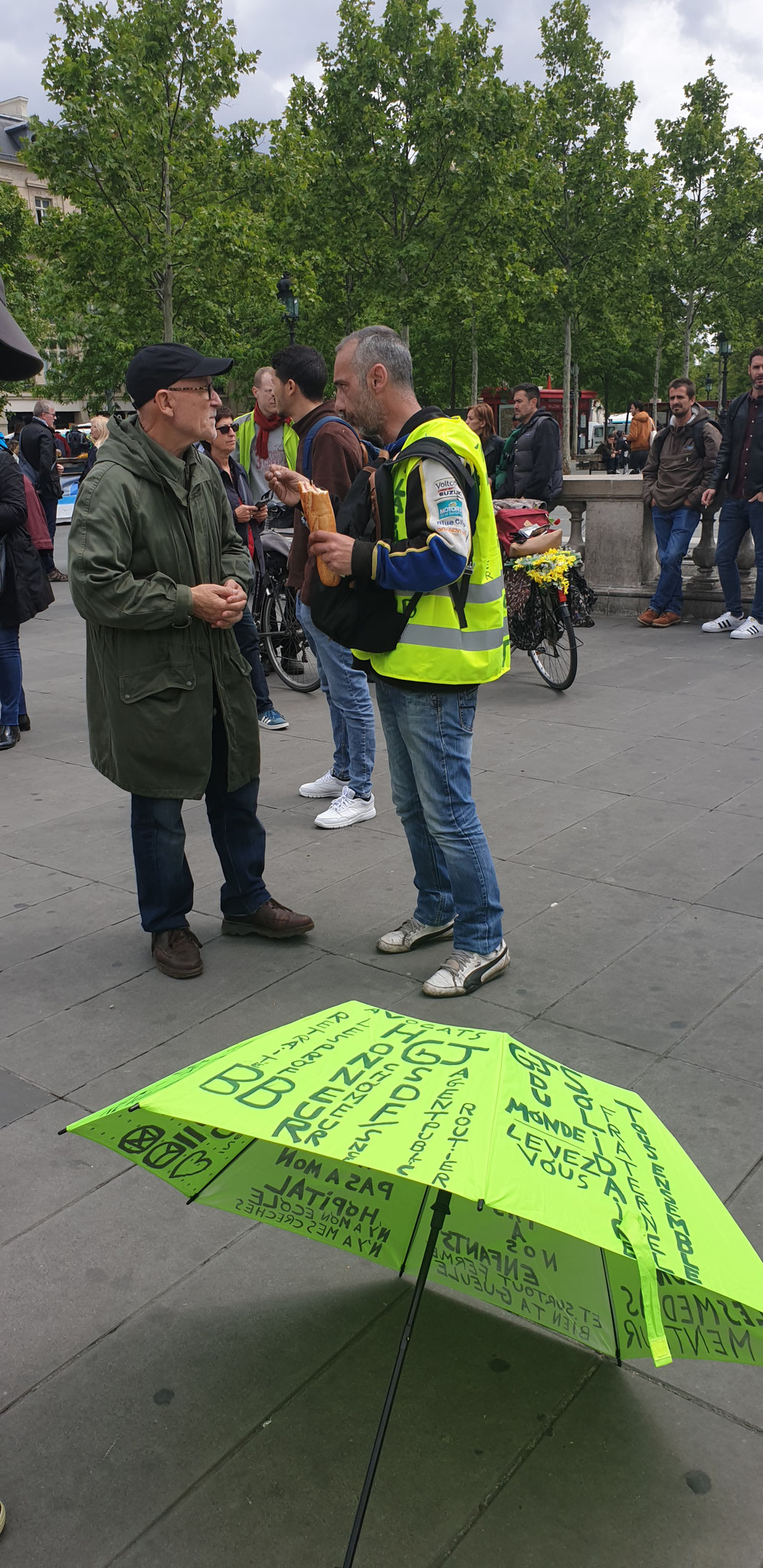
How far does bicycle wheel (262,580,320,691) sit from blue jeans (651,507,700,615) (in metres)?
3.39

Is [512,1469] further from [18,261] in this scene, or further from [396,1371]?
[18,261]

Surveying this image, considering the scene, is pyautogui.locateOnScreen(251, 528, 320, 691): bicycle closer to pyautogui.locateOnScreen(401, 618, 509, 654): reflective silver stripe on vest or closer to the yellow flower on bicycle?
the yellow flower on bicycle

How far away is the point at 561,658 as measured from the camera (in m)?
8.46

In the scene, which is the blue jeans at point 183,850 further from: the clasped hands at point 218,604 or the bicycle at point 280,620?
the bicycle at point 280,620

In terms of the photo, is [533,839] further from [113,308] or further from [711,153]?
[711,153]

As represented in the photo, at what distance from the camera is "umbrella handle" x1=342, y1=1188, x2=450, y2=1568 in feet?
5.66

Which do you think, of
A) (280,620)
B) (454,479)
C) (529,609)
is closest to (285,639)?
(280,620)

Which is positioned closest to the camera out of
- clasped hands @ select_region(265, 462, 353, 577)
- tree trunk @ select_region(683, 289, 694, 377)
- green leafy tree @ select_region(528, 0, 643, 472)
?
clasped hands @ select_region(265, 462, 353, 577)

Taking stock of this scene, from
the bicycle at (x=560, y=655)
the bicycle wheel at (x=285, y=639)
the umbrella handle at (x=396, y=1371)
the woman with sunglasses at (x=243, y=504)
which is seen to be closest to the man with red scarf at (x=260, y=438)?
the woman with sunglasses at (x=243, y=504)

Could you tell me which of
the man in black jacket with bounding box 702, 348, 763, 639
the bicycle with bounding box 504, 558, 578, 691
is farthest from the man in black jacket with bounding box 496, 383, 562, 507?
the bicycle with bounding box 504, 558, 578, 691

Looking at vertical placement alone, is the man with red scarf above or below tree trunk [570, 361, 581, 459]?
above

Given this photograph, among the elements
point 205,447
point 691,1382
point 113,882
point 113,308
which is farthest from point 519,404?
point 113,308

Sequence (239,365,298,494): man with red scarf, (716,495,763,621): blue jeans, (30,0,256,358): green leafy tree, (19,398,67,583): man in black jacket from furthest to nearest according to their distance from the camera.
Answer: (30,0,256,358): green leafy tree < (19,398,67,583): man in black jacket < (716,495,763,621): blue jeans < (239,365,298,494): man with red scarf

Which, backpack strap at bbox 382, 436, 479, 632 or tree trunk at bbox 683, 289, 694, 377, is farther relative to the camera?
tree trunk at bbox 683, 289, 694, 377
